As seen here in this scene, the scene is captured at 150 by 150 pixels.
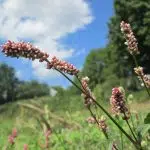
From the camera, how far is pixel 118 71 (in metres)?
86.9

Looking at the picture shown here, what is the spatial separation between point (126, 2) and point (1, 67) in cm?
10321

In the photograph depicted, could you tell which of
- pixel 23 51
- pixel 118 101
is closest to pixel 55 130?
pixel 118 101

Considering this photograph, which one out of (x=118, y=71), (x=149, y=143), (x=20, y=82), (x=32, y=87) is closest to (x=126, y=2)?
(x=118, y=71)

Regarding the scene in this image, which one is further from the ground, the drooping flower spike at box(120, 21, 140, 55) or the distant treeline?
the distant treeline

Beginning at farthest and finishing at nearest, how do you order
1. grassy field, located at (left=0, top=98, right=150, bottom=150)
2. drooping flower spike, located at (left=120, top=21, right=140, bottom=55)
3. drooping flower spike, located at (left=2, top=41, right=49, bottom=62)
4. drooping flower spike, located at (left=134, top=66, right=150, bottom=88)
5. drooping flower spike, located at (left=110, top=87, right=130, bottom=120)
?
grassy field, located at (left=0, top=98, right=150, bottom=150)
drooping flower spike, located at (left=134, top=66, right=150, bottom=88)
drooping flower spike, located at (left=120, top=21, right=140, bottom=55)
drooping flower spike, located at (left=110, top=87, right=130, bottom=120)
drooping flower spike, located at (left=2, top=41, right=49, bottom=62)

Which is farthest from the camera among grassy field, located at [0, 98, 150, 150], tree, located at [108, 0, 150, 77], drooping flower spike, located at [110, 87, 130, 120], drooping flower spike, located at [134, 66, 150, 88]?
tree, located at [108, 0, 150, 77]

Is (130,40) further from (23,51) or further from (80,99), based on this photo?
(80,99)

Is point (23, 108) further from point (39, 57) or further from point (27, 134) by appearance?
point (27, 134)

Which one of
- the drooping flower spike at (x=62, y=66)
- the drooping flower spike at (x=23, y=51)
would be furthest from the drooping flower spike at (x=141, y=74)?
the drooping flower spike at (x=23, y=51)

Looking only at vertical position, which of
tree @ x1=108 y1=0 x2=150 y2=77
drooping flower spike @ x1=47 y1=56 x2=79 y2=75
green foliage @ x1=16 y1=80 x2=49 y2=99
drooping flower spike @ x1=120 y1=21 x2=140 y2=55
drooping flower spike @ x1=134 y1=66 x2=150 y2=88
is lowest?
drooping flower spike @ x1=47 y1=56 x2=79 y2=75

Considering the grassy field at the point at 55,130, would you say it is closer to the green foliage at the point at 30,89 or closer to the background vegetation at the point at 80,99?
the background vegetation at the point at 80,99

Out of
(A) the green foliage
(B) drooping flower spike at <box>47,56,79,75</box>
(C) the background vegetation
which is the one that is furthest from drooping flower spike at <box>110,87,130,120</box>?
(A) the green foliage

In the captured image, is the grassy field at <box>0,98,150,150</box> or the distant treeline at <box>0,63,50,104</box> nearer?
the grassy field at <box>0,98,150,150</box>

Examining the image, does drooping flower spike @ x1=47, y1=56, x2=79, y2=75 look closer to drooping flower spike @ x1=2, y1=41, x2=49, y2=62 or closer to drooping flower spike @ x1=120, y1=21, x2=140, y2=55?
drooping flower spike @ x1=2, y1=41, x2=49, y2=62
